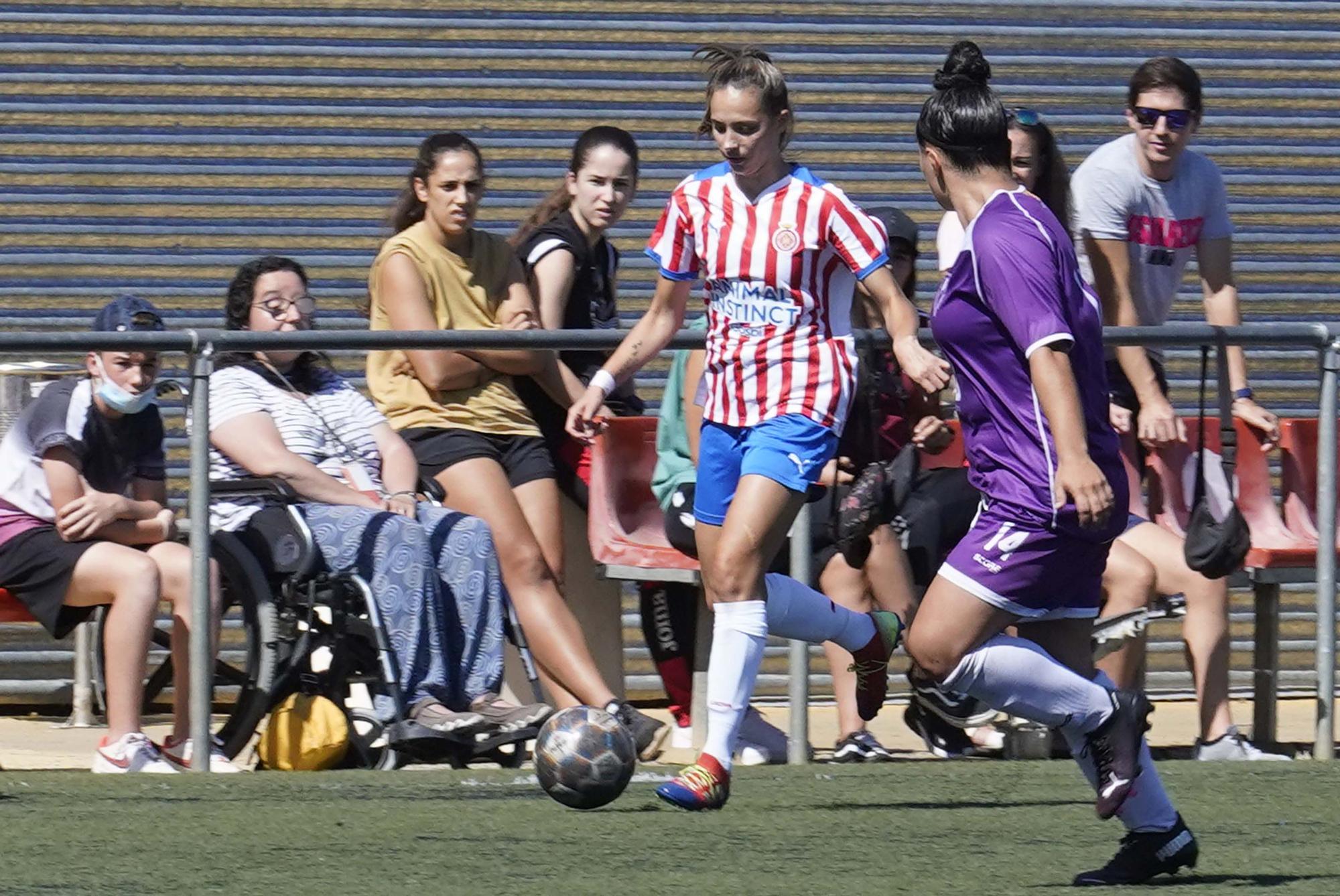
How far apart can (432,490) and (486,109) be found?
476cm

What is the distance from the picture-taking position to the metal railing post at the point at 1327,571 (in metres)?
7.28

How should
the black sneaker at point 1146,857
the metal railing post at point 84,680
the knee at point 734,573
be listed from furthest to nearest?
the metal railing post at point 84,680
the knee at point 734,573
the black sneaker at point 1146,857

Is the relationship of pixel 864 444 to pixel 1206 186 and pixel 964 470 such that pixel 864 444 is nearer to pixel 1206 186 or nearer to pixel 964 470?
pixel 964 470

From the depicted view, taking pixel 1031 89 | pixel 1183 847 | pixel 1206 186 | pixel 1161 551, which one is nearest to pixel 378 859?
pixel 1183 847

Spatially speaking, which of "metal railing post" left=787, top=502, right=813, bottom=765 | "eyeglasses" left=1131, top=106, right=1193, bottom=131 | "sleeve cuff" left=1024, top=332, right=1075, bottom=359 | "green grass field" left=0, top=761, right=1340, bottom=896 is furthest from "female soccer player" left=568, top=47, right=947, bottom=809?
"eyeglasses" left=1131, top=106, right=1193, bottom=131

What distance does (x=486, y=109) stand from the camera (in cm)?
1184

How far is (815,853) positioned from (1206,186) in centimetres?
307

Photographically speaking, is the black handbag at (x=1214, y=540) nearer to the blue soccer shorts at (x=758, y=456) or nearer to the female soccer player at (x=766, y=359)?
the female soccer player at (x=766, y=359)

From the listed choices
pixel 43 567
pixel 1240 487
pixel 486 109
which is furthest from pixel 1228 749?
pixel 486 109

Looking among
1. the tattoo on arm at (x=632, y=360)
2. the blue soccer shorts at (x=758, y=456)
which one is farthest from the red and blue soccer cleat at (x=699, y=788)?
the tattoo on arm at (x=632, y=360)

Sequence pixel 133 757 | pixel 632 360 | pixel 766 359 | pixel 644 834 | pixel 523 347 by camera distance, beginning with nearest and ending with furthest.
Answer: pixel 644 834 → pixel 766 359 → pixel 632 360 → pixel 133 757 → pixel 523 347

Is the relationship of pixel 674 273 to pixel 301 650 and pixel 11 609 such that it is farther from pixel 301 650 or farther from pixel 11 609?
pixel 11 609

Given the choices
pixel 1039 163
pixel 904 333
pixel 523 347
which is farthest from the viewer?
pixel 523 347

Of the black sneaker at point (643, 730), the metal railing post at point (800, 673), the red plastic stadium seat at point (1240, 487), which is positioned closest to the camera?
the metal railing post at point (800, 673)
